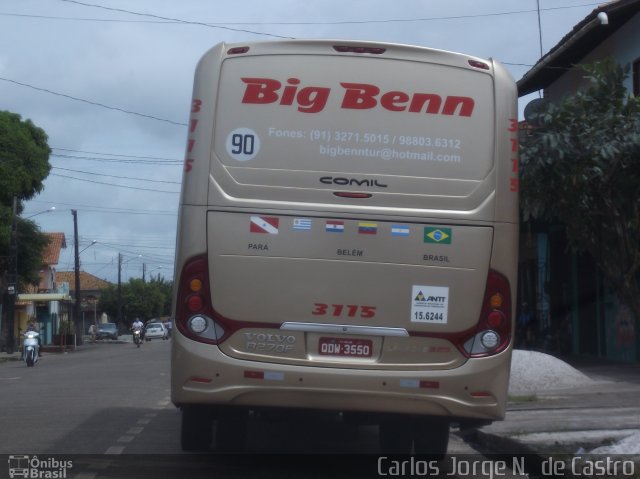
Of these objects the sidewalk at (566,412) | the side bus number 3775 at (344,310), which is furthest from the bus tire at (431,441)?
the side bus number 3775 at (344,310)

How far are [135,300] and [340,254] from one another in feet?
327

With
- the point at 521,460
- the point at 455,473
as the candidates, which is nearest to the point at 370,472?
the point at 455,473

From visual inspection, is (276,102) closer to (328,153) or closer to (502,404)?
(328,153)

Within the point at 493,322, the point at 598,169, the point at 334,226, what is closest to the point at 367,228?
the point at 334,226

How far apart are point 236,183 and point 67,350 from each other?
43.4 meters

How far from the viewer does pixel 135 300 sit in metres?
105

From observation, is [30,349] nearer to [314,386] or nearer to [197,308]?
[197,308]

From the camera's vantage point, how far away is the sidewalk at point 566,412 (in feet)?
31.7

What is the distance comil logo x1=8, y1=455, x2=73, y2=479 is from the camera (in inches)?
334

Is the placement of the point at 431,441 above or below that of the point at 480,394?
below

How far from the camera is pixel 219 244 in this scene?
300 inches

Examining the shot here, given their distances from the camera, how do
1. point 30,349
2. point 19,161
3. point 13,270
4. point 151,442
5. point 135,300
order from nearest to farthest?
1. point 151,442
2. point 30,349
3. point 13,270
4. point 19,161
5. point 135,300

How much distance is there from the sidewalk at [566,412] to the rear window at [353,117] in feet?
10.1

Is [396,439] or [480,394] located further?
[396,439]
